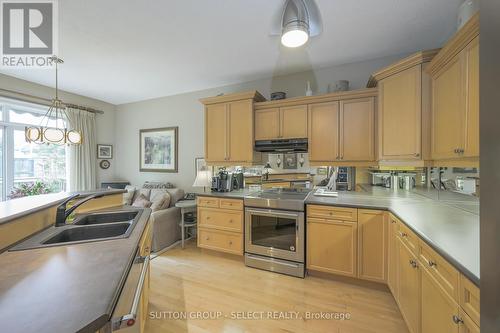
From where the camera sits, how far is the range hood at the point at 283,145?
2842 millimetres

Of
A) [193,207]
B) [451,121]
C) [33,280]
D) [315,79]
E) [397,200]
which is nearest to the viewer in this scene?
[33,280]

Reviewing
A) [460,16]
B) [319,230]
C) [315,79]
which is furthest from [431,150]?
[315,79]

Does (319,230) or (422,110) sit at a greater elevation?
(422,110)

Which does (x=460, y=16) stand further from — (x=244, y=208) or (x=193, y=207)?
(x=193, y=207)

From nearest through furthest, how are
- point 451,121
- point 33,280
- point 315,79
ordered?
point 33,280, point 451,121, point 315,79

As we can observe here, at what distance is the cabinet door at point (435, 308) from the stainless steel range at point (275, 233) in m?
1.20

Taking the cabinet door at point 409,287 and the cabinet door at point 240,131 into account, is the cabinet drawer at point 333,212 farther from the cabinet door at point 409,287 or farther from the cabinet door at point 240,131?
the cabinet door at point 240,131

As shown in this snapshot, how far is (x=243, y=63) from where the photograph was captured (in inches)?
111

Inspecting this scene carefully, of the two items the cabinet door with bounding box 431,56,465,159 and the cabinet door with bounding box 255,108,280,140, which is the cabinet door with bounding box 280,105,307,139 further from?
the cabinet door with bounding box 431,56,465,159

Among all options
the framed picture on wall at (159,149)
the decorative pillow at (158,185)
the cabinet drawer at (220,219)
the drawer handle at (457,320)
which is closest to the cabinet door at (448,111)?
the drawer handle at (457,320)

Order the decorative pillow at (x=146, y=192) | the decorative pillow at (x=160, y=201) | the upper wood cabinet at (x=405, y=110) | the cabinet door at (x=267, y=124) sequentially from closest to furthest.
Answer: the upper wood cabinet at (x=405, y=110)
the cabinet door at (x=267, y=124)
the decorative pillow at (x=160, y=201)
the decorative pillow at (x=146, y=192)

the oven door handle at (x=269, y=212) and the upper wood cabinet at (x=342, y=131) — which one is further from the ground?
the upper wood cabinet at (x=342, y=131)

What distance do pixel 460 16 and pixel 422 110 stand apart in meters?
0.74

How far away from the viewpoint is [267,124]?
3.06 meters
